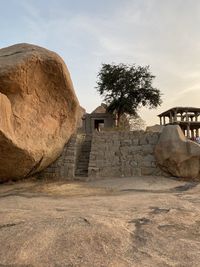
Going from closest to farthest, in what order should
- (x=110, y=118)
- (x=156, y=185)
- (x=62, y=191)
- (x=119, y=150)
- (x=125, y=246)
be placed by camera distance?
1. (x=125, y=246)
2. (x=62, y=191)
3. (x=156, y=185)
4. (x=119, y=150)
5. (x=110, y=118)

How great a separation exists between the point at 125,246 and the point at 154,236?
0.44 m

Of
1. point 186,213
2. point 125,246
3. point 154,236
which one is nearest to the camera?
point 125,246

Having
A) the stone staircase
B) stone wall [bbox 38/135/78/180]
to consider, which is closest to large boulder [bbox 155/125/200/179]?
the stone staircase

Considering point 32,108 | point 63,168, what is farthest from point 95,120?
point 32,108

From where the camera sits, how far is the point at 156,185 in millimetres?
8469

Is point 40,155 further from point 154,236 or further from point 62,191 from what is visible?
point 154,236

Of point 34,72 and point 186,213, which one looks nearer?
point 186,213

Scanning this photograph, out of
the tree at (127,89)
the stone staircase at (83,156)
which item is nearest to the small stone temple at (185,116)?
the tree at (127,89)

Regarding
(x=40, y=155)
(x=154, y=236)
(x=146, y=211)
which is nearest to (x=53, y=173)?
(x=40, y=155)

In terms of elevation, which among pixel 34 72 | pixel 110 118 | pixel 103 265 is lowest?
pixel 103 265

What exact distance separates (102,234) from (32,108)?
5066 millimetres

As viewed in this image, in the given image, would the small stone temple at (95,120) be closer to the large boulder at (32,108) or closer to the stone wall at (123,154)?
the stone wall at (123,154)

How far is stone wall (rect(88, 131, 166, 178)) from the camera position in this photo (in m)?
9.84

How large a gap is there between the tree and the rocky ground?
21.7 m
